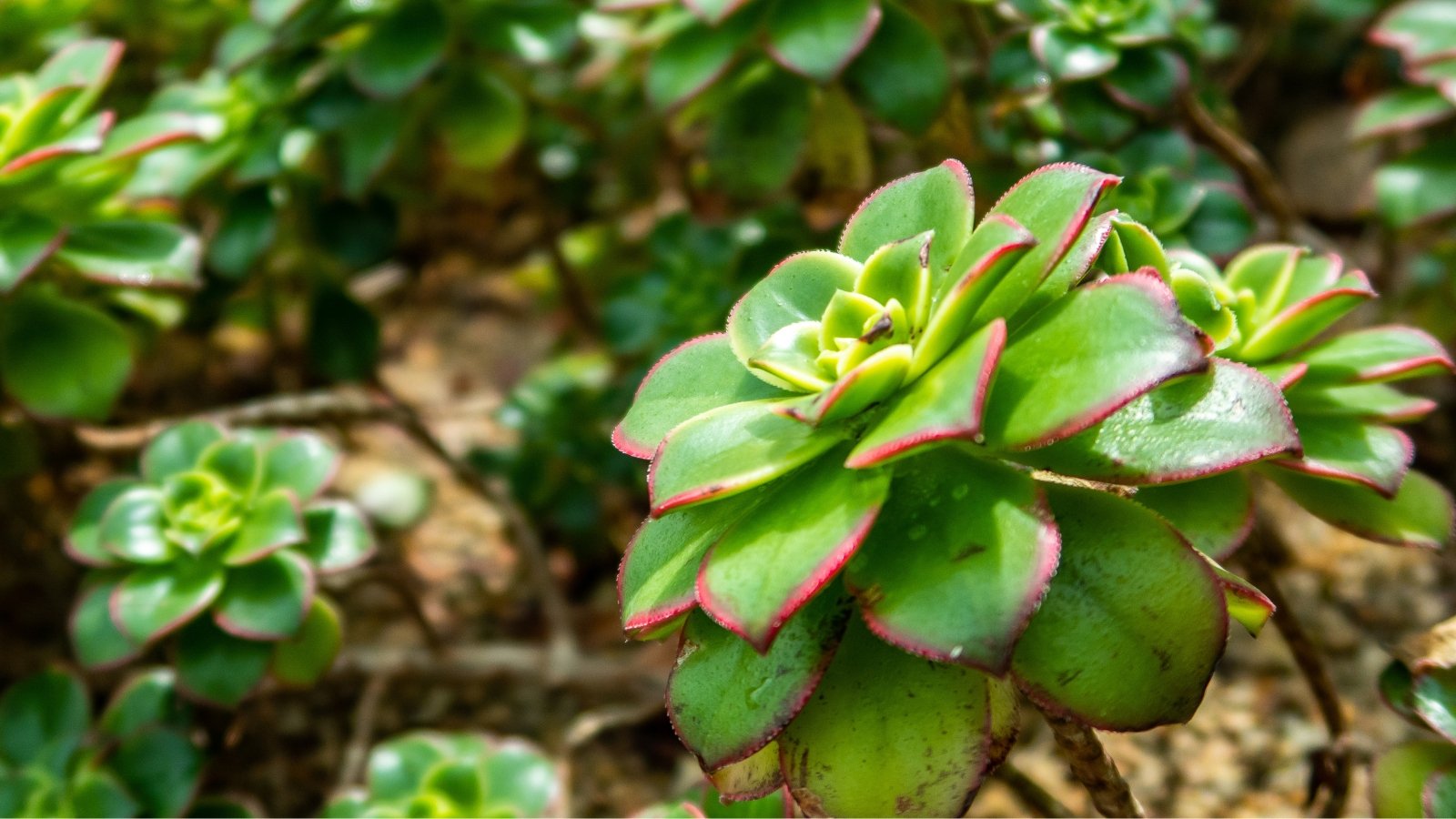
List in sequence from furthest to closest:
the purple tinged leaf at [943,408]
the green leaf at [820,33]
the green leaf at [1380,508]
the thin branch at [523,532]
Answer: the thin branch at [523,532]
the green leaf at [820,33]
the green leaf at [1380,508]
the purple tinged leaf at [943,408]

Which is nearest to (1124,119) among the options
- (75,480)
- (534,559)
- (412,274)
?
(534,559)

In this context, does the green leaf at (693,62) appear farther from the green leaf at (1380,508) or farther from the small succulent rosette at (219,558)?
the green leaf at (1380,508)

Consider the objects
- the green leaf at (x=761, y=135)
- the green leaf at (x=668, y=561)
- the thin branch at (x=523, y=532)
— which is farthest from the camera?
the thin branch at (x=523, y=532)

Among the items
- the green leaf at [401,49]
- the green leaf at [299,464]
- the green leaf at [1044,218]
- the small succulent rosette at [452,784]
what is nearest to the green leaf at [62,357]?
the green leaf at [299,464]

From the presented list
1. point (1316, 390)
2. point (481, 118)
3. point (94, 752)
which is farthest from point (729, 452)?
point (481, 118)

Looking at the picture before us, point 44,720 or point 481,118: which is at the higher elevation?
point 481,118

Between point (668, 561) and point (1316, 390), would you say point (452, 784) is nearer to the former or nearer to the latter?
point (668, 561)

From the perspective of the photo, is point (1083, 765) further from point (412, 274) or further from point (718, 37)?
point (412, 274)
